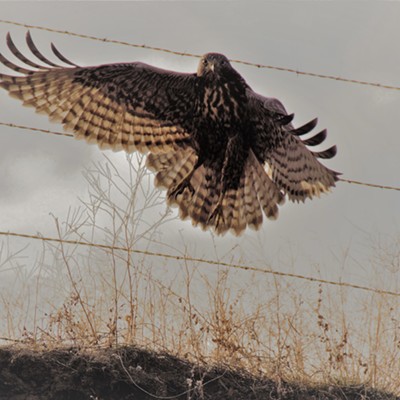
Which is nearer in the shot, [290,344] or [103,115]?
[290,344]

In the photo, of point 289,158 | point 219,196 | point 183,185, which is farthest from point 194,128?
point 289,158

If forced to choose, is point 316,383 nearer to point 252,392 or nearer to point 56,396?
point 252,392

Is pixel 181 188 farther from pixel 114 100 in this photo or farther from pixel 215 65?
pixel 215 65

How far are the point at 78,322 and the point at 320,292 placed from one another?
66.7 inches

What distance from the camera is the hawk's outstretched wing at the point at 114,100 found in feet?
18.7

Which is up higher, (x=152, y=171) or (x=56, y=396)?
(x=152, y=171)

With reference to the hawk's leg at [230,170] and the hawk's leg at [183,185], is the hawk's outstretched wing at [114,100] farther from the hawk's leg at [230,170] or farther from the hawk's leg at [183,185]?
the hawk's leg at [230,170]

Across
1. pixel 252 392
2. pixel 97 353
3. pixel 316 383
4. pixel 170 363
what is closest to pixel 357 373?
pixel 316 383

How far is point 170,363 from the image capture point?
5195 millimetres

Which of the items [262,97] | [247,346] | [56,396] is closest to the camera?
[56,396]

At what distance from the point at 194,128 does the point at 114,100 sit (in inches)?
25.5

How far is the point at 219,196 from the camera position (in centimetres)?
632

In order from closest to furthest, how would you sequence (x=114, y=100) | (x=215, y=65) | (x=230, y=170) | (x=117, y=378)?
1. (x=117, y=378)
2. (x=215, y=65)
3. (x=114, y=100)
4. (x=230, y=170)

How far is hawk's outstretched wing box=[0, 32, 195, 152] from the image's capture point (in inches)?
225
